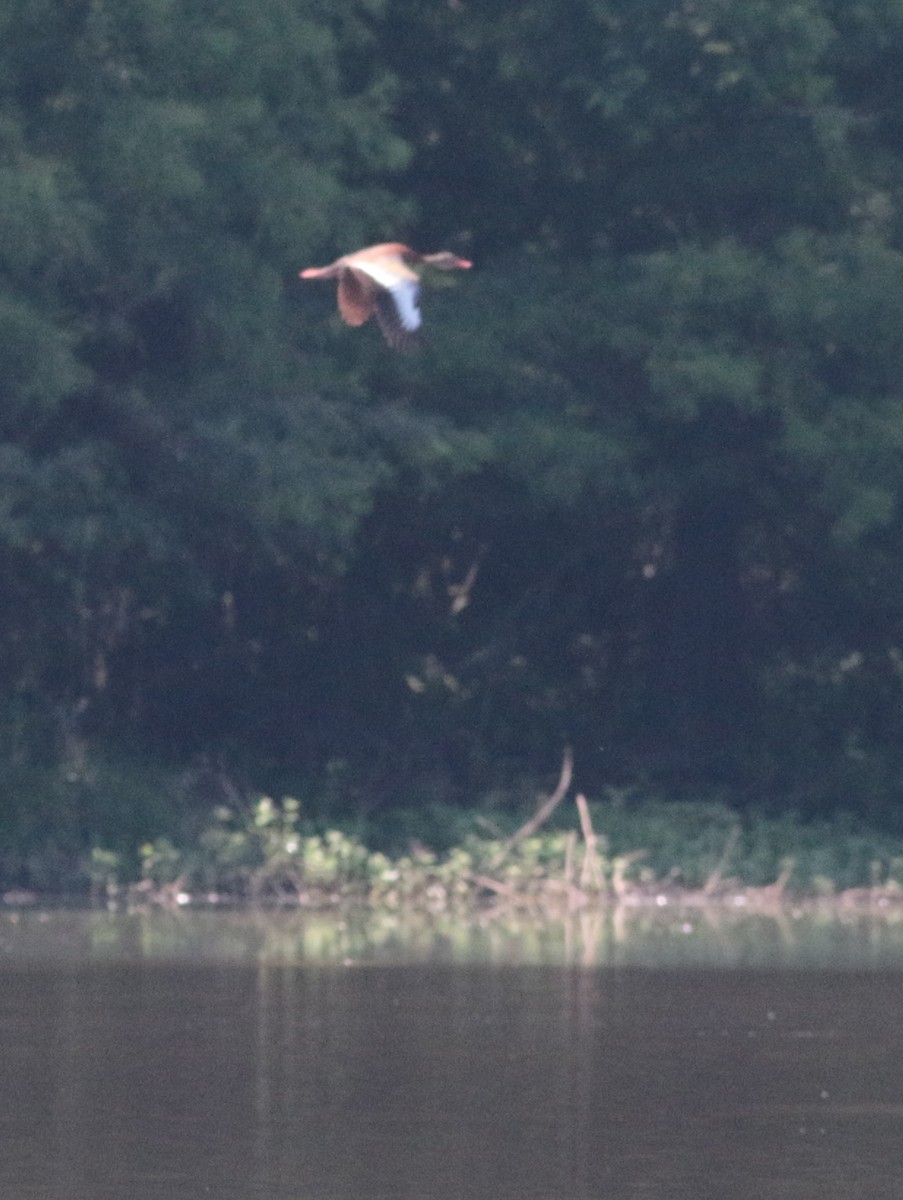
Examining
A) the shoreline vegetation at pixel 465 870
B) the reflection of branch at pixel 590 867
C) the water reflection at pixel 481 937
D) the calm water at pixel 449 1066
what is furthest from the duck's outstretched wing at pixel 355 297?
the reflection of branch at pixel 590 867

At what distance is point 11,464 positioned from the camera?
22469 mm

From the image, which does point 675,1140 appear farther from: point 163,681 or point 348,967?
point 163,681

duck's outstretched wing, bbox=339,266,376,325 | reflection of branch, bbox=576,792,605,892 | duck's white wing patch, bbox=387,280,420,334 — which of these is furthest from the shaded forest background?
duck's white wing patch, bbox=387,280,420,334

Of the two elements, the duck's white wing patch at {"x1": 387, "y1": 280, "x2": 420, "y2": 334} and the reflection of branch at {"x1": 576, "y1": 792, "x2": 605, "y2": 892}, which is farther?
the reflection of branch at {"x1": 576, "y1": 792, "x2": 605, "y2": 892}

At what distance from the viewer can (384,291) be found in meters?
12.8

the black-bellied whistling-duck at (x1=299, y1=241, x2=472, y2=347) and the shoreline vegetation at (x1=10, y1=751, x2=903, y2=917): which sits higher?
the black-bellied whistling-duck at (x1=299, y1=241, x2=472, y2=347)

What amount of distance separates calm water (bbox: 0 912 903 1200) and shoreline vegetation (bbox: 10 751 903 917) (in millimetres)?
2814

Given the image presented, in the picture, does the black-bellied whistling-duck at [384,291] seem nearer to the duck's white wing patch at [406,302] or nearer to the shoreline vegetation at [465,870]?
the duck's white wing patch at [406,302]

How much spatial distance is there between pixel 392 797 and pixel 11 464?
481cm

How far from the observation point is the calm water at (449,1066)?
9.90 meters

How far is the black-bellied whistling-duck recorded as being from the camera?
1242 centimetres

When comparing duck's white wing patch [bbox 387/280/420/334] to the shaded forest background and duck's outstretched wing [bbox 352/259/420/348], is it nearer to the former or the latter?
duck's outstretched wing [bbox 352/259/420/348]

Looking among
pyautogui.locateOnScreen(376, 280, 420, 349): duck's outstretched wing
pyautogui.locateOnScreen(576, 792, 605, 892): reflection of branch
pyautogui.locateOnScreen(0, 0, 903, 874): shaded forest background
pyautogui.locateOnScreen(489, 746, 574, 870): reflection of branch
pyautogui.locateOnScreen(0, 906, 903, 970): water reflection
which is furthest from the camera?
pyautogui.locateOnScreen(0, 0, 903, 874): shaded forest background

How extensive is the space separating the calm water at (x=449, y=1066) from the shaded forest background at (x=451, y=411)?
556 cm
